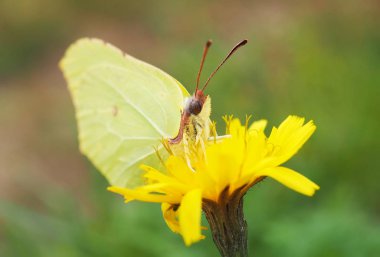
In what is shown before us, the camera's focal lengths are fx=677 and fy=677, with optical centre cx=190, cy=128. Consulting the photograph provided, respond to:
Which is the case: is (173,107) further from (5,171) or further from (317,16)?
(5,171)

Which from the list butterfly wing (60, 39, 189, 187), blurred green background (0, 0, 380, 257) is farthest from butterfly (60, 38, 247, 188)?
blurred green background (0, 0, 380, 257)

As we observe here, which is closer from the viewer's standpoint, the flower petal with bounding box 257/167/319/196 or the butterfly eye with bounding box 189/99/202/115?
the flower petal with bounding box 257/167/319/196

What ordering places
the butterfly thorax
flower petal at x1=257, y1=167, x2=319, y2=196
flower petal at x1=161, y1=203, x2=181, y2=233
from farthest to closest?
the butterfly thorax < flower petal at x1=161, y1=203, x2=181, y2=233 < flower petal at x1=257, y1=167, x2=319, y2=196

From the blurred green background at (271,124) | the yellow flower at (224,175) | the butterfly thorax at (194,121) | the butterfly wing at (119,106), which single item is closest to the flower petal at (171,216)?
the yellow flower at (224,175)

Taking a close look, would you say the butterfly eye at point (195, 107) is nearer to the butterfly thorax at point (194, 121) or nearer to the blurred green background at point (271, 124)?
the butterfly thorax at point (194, 121)

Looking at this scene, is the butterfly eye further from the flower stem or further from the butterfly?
the flower stem

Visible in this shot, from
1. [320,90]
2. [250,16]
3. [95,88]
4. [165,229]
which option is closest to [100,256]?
[165,229]
